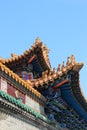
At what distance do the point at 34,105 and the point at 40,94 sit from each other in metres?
0.63

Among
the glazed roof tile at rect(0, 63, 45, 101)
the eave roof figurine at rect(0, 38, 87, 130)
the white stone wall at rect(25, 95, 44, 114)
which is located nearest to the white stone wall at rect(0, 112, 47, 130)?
the eave roof figurine at rect(0, 38, 87, 130)

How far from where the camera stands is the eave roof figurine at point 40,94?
11.6m

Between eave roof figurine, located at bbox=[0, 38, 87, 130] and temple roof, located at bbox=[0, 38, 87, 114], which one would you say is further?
temple roof, located at bbox=[0, 38, 87, 114]

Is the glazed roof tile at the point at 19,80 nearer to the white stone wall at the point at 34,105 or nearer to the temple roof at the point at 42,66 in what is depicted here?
the temple roof at the point at 42,66

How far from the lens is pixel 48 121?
1458 centimetres

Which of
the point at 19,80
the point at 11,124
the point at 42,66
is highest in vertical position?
the point at 42,66

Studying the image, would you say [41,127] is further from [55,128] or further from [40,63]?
[40,63]

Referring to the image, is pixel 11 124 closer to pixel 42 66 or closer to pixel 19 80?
pixel 19 80

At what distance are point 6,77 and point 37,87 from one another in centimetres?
307

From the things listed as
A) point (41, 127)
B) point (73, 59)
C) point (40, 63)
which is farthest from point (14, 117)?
point (40, 63)

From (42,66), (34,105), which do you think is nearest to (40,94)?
(34,105)

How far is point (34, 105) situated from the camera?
13.8m

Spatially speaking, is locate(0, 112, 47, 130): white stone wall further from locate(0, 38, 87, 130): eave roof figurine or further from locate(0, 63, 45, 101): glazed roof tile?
locate(0, 63, 45, 101): glazed roof tile

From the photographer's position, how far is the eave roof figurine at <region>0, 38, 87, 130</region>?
11.6 metres
